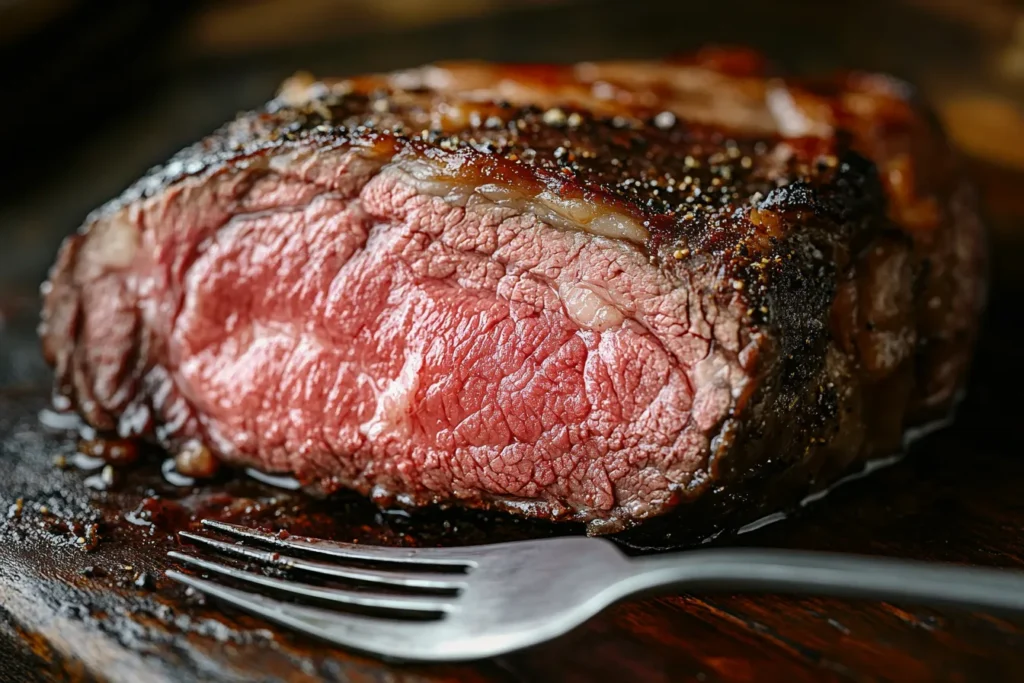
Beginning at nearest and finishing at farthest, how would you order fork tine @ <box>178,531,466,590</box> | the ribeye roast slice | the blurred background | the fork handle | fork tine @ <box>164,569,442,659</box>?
the fork handle → fork tine @ <box>164,569,442,659</box> → fork tine @ <box>178,531,466,590</box> → the ribeye roast slice → the blurred background

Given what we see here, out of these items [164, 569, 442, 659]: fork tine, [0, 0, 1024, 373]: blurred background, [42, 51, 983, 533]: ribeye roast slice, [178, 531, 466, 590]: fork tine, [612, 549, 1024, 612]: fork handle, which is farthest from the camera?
Result: [0, 0, 1024, 373]: blurred background

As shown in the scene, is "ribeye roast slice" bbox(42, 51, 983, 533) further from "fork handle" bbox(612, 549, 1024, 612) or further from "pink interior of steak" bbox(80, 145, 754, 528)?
"fork handle" bbox(612, 549, 1024, 612)

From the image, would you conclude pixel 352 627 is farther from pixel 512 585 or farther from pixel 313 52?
pixel 313 52

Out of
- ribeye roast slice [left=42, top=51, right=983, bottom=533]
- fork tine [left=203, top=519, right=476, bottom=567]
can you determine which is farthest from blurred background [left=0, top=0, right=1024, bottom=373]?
fork tine [left=203, top=519, right=476, bottom=567]

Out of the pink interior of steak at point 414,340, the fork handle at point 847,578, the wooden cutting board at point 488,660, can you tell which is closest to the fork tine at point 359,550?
the wooden cutting board at point 488,660

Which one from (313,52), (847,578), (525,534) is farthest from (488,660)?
(313,52)

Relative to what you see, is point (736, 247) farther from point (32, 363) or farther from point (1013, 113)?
point (1013, 113)

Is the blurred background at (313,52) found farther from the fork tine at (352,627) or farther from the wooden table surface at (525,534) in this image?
the fork tine at (352,627)
